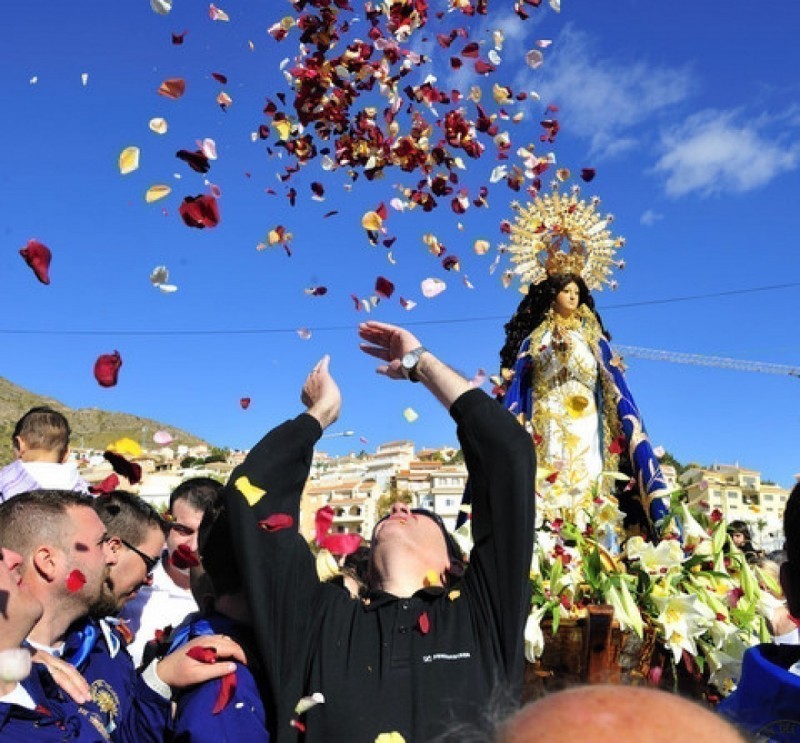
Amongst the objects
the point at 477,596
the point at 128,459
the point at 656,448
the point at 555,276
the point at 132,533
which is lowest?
the point at 477,596

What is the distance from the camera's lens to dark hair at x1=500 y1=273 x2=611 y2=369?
8.70 meters

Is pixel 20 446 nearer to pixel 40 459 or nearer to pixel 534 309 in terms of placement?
pixel 40 459

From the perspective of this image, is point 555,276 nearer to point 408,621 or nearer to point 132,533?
point 132,533

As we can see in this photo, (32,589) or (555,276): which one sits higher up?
(555,276)

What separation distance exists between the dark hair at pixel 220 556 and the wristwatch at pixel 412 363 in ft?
2.39

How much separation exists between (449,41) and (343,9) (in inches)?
32.9

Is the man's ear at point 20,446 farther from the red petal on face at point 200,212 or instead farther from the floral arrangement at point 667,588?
the floral arrangement at point 667,588

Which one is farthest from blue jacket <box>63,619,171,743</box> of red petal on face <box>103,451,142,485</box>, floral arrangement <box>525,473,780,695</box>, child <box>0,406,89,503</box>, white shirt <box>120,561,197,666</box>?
child <box>0,406,89,503</box>

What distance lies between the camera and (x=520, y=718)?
867mm

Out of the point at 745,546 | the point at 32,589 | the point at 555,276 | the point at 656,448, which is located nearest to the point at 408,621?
the point at 32,589

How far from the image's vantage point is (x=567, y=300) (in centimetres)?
861

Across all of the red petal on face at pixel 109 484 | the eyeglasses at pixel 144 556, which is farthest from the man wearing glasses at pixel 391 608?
the red petal on face at pixel 109 484

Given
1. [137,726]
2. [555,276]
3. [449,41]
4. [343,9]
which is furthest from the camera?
[555,276]

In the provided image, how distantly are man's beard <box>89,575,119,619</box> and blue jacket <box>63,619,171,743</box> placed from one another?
0.03 meters
